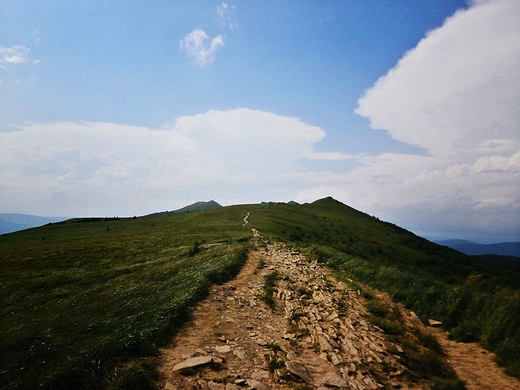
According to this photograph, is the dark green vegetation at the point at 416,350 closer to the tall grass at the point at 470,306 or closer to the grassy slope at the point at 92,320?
the tall grass at the point at 470,306

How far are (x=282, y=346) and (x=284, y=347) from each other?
0.24 ft

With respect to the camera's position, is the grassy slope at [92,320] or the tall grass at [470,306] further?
the tall grass at [470,306]

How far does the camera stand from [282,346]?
8.45 meters

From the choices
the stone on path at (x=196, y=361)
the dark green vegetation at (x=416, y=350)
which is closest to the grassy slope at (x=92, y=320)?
the stone on path at (x=196, y=361)

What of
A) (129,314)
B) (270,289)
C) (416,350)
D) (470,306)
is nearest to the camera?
(416,350)

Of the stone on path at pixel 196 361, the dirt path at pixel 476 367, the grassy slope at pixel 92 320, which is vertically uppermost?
the grassy slope at pixel 92 320

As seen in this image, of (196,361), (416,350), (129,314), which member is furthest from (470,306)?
(129,314)

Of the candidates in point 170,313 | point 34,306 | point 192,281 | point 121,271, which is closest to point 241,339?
point 170,313

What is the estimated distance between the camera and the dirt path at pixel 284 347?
6.68 m

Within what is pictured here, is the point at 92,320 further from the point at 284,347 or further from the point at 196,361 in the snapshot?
the point at 284,347

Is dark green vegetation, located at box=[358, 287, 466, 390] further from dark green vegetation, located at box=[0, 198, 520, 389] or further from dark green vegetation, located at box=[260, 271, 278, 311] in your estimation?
dark green vegetation, located at box=[260, 271, 278, 311]

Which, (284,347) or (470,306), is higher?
(470,306)

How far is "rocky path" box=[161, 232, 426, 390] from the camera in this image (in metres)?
6.68

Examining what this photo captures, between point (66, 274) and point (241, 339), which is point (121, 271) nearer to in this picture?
point (66, 274)
